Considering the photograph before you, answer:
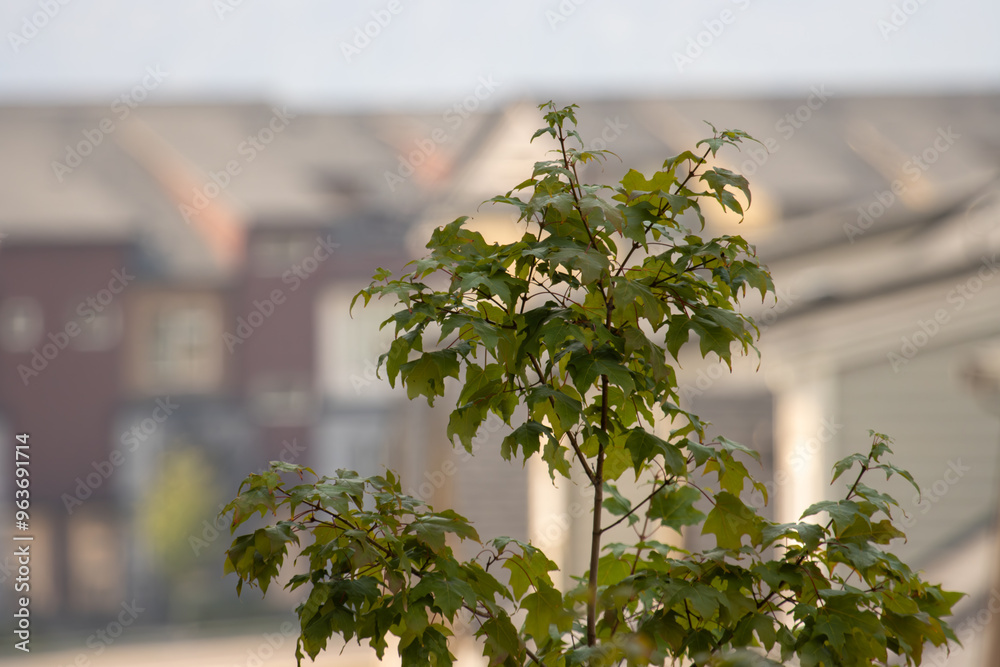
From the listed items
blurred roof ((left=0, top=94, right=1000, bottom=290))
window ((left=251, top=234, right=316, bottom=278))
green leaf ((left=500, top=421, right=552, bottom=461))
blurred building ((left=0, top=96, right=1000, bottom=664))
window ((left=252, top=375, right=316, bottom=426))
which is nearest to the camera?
green leaf ((left=500, top=421, right=552, bottom=461))

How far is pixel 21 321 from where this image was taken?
38.7 ft

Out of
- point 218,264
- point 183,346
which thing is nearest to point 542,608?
point 218,264

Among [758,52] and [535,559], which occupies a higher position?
[758,52]

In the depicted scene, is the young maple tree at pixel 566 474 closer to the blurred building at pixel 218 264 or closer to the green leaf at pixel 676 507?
the green leaf at pixel 676 507

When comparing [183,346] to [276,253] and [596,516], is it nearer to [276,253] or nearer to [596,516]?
[276,253]

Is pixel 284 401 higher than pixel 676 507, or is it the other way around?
pixel 284 401

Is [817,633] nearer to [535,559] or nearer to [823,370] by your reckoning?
[535,559]

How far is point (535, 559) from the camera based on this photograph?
105 cm

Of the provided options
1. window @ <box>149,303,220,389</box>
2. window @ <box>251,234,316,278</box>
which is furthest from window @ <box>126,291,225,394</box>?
window @ <box>251,234,316,278</box>

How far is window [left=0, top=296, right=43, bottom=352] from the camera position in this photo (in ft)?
37.6

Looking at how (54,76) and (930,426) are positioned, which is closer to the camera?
(930,426)

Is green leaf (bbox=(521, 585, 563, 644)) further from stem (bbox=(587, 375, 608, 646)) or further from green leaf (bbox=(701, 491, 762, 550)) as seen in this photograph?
green leaf (bbox=(701, 491, 762, 550))

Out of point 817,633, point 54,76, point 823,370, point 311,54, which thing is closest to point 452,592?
point 817,633

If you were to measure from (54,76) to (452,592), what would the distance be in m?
11.7
